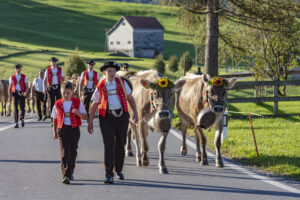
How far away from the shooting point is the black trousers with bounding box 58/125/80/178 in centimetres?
794

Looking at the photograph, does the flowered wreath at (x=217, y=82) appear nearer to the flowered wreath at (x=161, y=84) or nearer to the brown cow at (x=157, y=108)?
the brown cow at (x=157, y=108)

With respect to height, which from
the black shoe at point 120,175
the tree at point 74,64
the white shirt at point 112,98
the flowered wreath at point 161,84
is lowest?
the black shoe at point 120,175

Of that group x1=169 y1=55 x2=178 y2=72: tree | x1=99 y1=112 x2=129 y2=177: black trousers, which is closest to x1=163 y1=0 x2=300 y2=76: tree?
x1=99 y1=112 x2=129 y2=177: black trousers

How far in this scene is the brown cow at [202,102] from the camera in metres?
9.32

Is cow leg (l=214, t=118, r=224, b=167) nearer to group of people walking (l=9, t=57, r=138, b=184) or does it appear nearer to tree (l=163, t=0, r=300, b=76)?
group of people walking (l=9, t=57, r=138, b=184)

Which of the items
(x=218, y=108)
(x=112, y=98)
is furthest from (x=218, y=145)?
(x=112, y=98)

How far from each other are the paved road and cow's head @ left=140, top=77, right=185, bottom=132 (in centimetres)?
86

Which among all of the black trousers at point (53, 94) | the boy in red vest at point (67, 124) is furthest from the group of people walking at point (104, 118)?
the black trousers at point (53, 94)

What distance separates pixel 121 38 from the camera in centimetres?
12269

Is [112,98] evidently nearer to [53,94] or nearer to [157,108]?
[157,108]

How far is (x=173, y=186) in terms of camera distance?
7.71 metres

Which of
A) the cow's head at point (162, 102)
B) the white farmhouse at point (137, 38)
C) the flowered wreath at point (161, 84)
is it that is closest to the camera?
the cow's head at point (162, 102)

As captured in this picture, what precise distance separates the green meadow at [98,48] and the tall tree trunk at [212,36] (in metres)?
1.17

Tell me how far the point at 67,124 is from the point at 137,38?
112 metres
